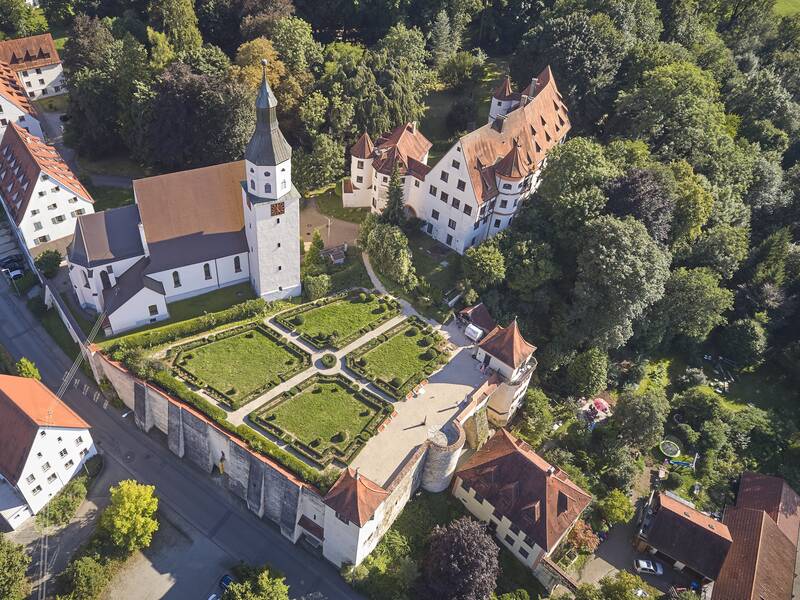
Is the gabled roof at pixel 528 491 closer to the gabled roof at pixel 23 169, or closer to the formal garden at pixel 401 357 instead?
the formal garden at pixel 401 357

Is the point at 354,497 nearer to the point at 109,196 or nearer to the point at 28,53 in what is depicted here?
the point at 109,196

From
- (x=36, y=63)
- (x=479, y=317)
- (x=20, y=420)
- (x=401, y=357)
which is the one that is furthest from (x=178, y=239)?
(x=36, y=63)

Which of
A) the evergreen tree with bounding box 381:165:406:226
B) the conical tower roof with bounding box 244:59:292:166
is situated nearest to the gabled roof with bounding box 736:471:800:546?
the evergreen tree with bounding box 381:165:406:226

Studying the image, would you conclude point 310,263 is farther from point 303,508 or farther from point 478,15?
point 478,15

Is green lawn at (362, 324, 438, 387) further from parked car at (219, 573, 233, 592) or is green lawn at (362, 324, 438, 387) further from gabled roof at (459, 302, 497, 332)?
parked car at (219, 573, 233, 592)

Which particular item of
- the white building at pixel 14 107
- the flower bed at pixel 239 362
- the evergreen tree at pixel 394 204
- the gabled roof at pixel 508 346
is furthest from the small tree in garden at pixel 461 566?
the white building at pixel 14 107

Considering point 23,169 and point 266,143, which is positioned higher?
point 266,143
